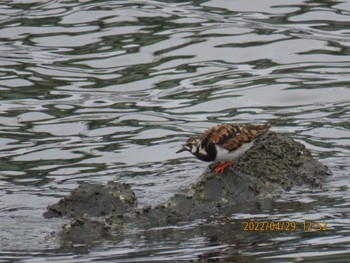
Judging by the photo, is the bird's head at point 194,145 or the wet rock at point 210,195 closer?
the wet rock at point 210,195

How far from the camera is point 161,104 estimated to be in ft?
49.0

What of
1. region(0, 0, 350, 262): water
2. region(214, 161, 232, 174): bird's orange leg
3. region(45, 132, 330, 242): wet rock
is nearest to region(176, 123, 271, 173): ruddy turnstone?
region(214, 161, 232, 174): bird's orange leg

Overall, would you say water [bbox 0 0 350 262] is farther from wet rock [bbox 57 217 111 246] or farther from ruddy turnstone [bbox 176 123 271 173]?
ruddy turnstone [bbox 176 123 271 173]

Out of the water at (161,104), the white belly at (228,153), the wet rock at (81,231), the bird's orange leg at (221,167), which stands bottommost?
the water at (161,104)

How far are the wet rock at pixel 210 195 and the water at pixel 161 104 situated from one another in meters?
0.17

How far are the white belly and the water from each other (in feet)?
2.10

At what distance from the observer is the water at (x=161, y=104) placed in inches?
363

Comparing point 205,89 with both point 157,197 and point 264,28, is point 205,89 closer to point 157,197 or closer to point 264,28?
point 264,28
